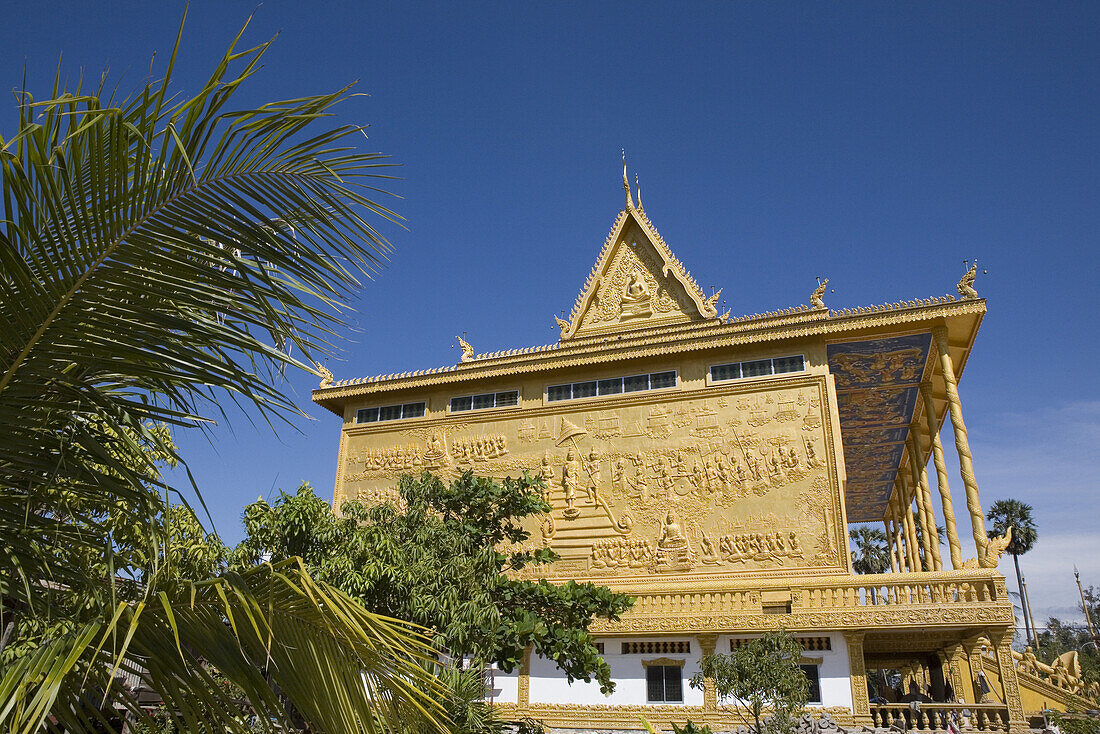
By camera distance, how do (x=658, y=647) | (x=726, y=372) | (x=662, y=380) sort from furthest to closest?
(x=662, y=380) → (x=726, y=372) → (x=658, y=647)

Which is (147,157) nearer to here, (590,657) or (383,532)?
(383,532)

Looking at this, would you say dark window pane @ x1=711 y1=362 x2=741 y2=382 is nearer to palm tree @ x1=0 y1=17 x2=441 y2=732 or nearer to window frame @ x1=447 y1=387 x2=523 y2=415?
window frame @ x1=447 y1=387 x2=523 y2=415

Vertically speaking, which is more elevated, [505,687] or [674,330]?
[674,330]

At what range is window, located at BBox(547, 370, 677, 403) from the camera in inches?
728

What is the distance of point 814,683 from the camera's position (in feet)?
47.4

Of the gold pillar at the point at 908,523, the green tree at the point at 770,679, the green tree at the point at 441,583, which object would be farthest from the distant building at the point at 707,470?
the gold pillar at the point at 908,523

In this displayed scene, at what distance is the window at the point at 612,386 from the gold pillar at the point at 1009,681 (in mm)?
A: 8239

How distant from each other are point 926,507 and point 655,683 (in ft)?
36.3

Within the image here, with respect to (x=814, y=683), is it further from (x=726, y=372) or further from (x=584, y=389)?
(x=584, y=389)

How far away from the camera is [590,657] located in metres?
9.66

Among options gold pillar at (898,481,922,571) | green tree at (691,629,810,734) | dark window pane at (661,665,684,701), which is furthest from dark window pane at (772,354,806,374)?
gold pillar at (898,481,922,571)

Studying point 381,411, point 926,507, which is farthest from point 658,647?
point 926,507

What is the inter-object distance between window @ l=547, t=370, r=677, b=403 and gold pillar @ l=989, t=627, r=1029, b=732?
8.24 meters

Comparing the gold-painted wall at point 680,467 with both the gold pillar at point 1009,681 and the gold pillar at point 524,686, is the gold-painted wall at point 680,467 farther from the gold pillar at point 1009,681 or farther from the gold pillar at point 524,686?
the gold pillar at point 1009,681
